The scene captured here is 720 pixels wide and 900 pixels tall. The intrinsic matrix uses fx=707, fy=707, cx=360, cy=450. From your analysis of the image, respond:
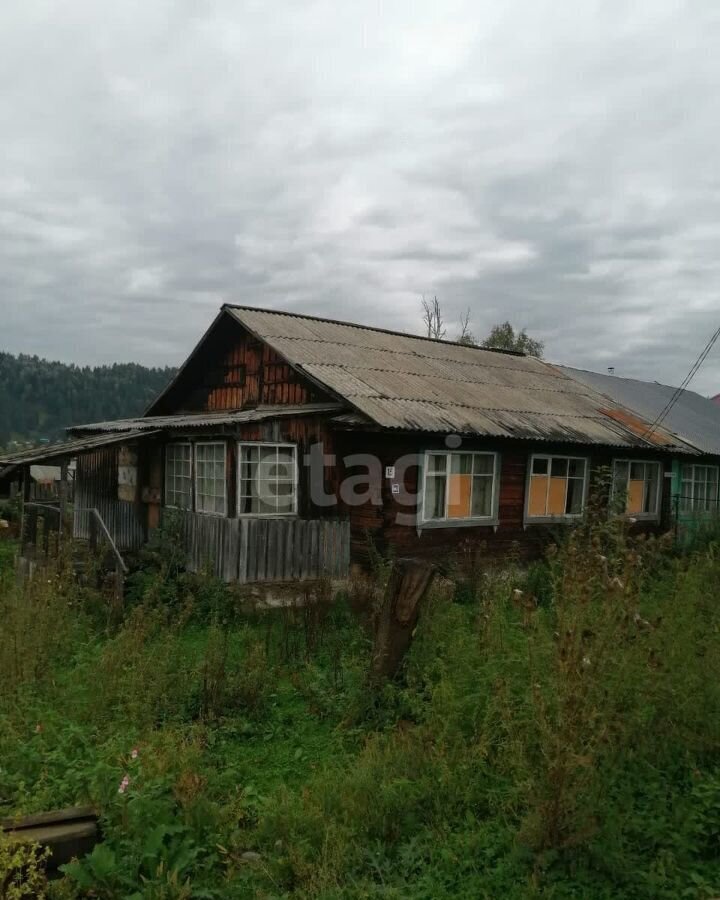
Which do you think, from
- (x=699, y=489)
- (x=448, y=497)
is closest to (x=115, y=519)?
(x=448, y=497)

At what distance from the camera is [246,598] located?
33.6 feet

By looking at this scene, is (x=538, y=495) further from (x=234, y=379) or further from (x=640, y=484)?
(x=234, y=379)

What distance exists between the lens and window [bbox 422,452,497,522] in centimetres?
1193

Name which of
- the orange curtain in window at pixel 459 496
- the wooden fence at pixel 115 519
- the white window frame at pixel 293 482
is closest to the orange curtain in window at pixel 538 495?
the orange curtain in window at pixel 459 496

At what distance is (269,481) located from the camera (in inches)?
471

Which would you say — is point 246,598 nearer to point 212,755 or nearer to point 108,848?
point 212,755

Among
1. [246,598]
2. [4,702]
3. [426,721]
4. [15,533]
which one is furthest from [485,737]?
[15,533]

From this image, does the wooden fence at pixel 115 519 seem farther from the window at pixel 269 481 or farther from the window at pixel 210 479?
the window at pixel 269 481

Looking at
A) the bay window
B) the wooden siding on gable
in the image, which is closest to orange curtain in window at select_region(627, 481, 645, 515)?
the bay window

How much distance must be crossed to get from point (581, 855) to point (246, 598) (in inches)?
280

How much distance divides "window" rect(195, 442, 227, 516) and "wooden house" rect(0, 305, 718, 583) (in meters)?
0.04

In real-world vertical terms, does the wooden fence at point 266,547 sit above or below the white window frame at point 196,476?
below

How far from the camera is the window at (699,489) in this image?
16766 mm

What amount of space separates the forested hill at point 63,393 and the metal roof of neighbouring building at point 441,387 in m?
53.7
